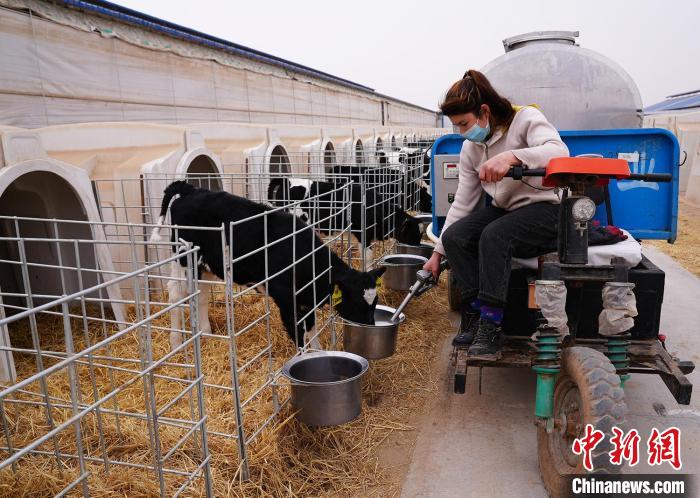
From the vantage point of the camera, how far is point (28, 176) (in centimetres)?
481

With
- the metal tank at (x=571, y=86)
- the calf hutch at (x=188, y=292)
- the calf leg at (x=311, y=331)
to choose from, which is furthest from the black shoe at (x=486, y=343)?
the metal tank at (x=571, y=86)

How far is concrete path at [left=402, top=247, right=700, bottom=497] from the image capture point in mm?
2812

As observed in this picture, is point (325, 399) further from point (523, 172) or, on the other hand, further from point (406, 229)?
point (406, 229)

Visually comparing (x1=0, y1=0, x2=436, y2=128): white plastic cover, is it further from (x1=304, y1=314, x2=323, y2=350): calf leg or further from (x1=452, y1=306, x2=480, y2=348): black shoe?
(x1=452, y1=306, x2=480, y2=348): black shoe

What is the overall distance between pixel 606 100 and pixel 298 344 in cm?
386

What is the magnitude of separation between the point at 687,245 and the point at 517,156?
23.5ft

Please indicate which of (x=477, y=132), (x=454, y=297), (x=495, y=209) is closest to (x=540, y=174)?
(x=477, y=132)

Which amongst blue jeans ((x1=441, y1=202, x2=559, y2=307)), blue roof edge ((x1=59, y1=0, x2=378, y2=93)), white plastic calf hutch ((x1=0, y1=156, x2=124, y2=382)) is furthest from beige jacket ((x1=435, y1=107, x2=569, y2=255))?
blue roof edge ((x1=59, y1=0, x2=378, y2=93))

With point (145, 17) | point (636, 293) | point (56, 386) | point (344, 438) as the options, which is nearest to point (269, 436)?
point (344, 438)

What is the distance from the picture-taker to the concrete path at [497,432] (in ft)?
9.23

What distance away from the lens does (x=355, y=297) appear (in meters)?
3.87

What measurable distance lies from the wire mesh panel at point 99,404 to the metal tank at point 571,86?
12.5 ft

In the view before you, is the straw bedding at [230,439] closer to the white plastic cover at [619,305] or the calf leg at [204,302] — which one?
the calf leg at [204,302]

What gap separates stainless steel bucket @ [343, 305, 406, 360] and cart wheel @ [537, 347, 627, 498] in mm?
1410
